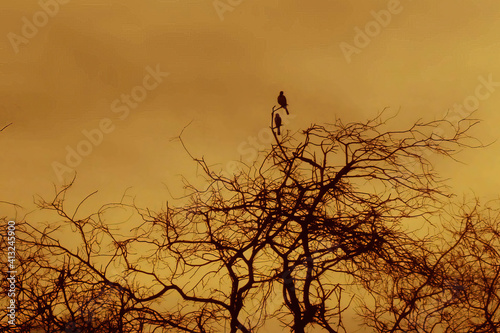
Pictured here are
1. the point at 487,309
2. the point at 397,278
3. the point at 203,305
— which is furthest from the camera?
the point at 487,309

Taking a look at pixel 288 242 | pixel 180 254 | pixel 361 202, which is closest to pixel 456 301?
pixel 361 202

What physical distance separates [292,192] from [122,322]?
232 cm

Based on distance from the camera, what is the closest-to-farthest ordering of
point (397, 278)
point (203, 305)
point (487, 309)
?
point (397, 278) → point (203, 305) → point (487, 309)

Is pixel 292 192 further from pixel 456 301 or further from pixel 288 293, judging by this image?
pixel 456 301

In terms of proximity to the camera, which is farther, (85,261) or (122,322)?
(85,261)

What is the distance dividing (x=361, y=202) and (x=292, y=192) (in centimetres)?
78

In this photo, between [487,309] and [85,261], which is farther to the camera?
[487,309]

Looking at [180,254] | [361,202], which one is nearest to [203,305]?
[180,254]

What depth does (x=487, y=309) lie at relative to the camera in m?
7.81

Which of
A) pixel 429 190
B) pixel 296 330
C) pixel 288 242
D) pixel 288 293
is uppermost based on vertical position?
pixel 429 190

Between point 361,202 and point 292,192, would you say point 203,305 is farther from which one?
point 361,202

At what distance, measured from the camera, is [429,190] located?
657 cm

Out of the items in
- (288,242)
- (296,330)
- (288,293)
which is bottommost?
(296,330)

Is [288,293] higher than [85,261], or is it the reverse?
[85,261]
